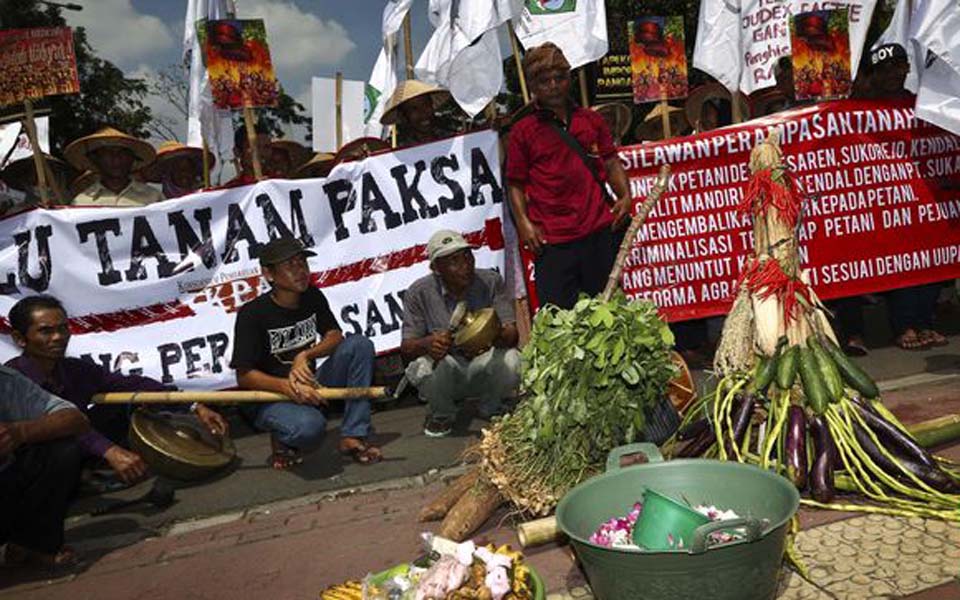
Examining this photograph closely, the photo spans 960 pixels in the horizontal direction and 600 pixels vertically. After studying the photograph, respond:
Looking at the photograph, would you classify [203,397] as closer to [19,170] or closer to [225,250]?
[225,250]

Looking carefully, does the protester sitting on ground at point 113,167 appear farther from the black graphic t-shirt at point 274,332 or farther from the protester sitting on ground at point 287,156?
the black graphic t-shirt at point 274,332

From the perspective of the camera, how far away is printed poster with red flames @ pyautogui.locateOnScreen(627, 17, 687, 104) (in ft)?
22.3

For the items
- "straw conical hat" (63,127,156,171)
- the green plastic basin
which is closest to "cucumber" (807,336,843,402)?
the green plastic basin

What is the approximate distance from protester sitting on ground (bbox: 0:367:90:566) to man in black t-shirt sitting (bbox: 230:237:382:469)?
3.59 feet

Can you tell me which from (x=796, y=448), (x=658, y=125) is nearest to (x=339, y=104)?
(x=658, y=125)

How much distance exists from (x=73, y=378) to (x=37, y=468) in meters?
0.98

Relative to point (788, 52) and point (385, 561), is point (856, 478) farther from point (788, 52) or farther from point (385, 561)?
point (788, 52)

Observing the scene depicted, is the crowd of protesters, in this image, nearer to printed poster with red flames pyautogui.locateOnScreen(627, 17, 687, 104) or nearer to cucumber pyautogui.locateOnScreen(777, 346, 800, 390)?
printed poster with red flames pyautogui.locateOnScreen(627, 17, 687, 104)

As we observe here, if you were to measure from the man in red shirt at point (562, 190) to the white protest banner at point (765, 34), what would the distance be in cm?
221

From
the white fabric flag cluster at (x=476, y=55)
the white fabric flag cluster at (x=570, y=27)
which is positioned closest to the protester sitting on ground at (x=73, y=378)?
the white fabric flag cluster at (x=476, y=55)

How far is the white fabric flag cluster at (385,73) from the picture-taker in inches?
293

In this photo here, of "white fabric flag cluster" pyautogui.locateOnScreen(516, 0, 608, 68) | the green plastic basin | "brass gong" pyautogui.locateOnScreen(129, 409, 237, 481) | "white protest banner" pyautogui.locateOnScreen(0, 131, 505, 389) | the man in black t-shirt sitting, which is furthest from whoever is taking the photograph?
"white fabric flag cluster" pyautogui.locateOnScreen(516, 0, 608, 68)

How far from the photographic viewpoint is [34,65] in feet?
18.0

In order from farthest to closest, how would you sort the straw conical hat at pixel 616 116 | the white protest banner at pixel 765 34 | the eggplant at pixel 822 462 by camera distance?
the straw conical hat at pixel 616 116, the white protest banner at pixel 765 34, the eggplant at pixel 822 462
